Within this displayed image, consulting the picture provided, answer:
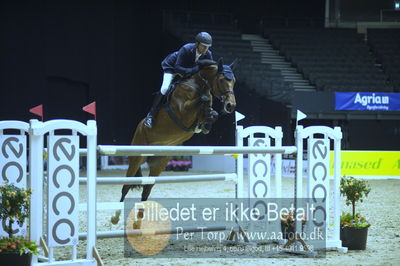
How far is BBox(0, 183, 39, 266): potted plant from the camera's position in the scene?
3465mm

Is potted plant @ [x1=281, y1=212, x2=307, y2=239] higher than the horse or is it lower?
lower

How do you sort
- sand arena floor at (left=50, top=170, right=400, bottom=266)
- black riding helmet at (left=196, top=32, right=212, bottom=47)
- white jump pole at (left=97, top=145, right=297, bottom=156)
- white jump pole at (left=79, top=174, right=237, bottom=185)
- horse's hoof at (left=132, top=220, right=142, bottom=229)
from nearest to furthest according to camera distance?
white jump pole at (left=97, top=145, right=297, bottom=156) < sand arena floor at (left=50, top=170, right=400, bottom=266) < white jump pole at (left=79, top=174, right=237, bottom=185) < horse's hoof at (left=132, top=220, right=142, bottom=229) < black riding helmet at (left=196, top=32, right=212, bottom=47)

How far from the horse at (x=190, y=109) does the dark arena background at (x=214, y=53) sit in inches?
396

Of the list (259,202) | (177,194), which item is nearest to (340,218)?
(259,202)

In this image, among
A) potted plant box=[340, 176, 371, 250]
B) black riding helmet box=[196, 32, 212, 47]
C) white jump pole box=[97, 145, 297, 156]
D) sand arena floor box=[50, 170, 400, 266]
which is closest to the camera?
white jump pole box=[97, 145, 297, 156]

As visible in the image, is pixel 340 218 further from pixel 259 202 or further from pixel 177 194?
pixel 177 194

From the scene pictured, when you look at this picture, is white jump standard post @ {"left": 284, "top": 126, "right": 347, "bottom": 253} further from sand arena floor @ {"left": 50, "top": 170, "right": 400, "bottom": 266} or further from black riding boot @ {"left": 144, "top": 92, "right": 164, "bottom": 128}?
black riding boot @ {"left": 144, "top": 92, "right": 164, "bottom": 128}

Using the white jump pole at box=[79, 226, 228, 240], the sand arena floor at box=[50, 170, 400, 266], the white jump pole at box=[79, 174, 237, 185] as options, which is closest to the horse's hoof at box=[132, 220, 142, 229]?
the sand arena floor at box=[50, 170, 400, 266]

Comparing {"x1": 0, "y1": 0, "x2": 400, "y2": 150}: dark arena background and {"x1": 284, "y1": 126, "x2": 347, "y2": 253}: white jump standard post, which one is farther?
{"x1": 0, "y1": 0, "x2": 400, "y2": 150}: dark arena background

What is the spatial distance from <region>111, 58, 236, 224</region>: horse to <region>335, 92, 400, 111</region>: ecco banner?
35.0ft

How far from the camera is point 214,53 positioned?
1705 cm

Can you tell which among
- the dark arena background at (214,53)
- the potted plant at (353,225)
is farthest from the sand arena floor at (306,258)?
the dark arena background at (214,53)

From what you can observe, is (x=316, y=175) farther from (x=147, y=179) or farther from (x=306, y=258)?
(x=147, y=179)

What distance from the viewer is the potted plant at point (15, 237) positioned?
3.46 m
